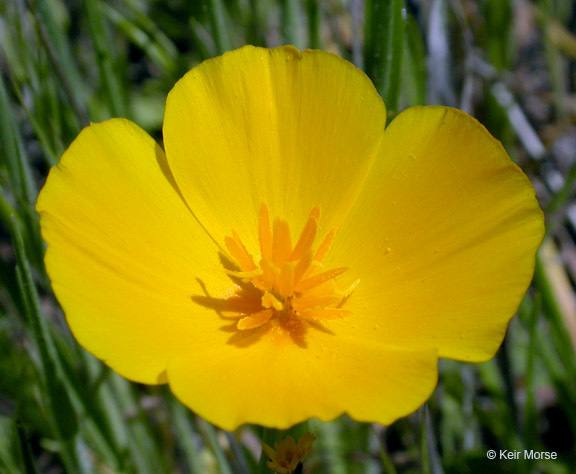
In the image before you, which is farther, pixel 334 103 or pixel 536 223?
pixel 334 103

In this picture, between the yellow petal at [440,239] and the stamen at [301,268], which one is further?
the stamen at [301,268]

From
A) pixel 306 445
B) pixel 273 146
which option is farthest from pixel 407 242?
pixel 306 445

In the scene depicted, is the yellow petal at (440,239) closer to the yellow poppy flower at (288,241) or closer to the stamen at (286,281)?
the yellow poppy flower at (288,241)

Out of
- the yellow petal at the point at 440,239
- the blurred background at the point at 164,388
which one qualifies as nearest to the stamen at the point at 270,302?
the yellow petal at the point at 440,239

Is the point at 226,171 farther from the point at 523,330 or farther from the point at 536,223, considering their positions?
the point at 523,330

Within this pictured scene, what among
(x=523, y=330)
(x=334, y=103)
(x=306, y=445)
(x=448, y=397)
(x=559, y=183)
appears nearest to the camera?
(x=306, y=445)

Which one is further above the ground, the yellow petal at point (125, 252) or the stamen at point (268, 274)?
the yellow petal at point (125, 252)

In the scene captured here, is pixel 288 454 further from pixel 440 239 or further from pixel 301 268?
pixel 440 239
